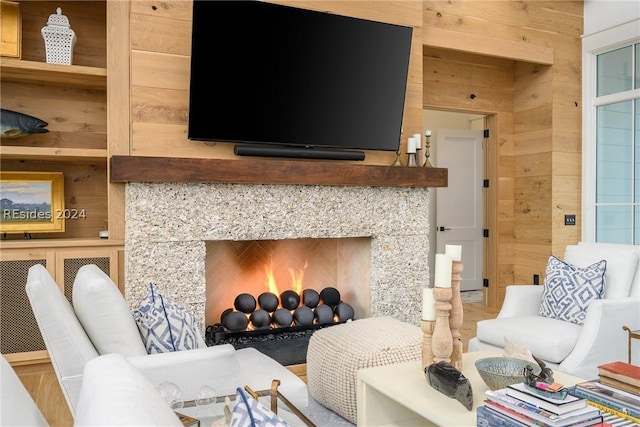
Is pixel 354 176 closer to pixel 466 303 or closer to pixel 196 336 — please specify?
pixel 196 336

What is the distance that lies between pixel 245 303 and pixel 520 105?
11.9 feet

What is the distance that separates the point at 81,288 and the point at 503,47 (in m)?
4.41

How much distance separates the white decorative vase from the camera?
10.8ft

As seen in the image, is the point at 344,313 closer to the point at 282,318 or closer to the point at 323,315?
the point at 323,315

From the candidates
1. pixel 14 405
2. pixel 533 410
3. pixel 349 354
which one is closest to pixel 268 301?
pixel 349 354

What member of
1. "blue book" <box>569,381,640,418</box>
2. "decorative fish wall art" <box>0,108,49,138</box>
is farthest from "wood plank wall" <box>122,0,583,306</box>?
"blue book" <box>569,381,640,418</box>

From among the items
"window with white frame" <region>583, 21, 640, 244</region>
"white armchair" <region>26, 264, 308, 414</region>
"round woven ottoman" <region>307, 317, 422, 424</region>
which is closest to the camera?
"white armchair" <region>26, 264, 308, 414</region>

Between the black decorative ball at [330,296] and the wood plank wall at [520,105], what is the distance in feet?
7.04

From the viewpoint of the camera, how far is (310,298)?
413 centimetres

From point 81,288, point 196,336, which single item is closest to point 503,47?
point 196,336

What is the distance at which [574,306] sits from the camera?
3.07 meters

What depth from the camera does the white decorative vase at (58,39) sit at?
10.8ft

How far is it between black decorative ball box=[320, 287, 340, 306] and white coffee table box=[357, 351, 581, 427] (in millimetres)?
1986

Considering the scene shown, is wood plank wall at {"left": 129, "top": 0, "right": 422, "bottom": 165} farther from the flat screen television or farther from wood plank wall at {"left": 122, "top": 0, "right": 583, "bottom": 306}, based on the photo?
wood plank wall at {"left": 122, "top": 0, "right": 583, "bottom": 306}
